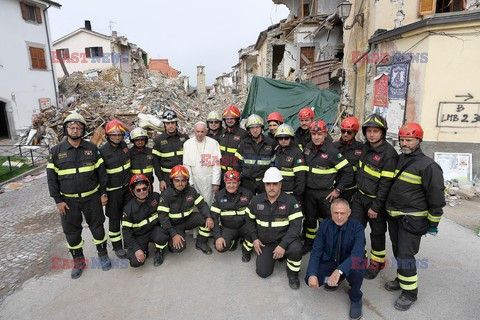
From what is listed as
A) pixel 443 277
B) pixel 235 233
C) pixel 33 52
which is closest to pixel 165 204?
pixel 235 233

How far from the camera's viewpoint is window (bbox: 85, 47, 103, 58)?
91.9 ft

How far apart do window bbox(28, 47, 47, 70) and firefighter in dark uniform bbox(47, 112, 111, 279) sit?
58.1 feet

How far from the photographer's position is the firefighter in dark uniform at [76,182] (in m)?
3.65

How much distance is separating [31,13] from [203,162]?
1948cm

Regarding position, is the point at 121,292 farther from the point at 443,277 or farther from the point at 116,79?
the point at 116,79

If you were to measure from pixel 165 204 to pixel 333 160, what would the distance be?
253 centimetres

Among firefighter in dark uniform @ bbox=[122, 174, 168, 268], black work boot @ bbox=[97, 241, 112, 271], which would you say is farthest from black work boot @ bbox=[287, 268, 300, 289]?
black work boot @ bbox=[97, 241, 112, 271]

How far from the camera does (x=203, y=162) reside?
484cm

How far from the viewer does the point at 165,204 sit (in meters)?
4.26

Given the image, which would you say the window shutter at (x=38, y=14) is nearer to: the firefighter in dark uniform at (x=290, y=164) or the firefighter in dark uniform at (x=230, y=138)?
the firefighter in dark uniform at (x=230, y=138)

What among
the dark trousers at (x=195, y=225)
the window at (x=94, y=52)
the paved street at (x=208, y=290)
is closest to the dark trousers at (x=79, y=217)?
the paved street at (x=208, y=290)

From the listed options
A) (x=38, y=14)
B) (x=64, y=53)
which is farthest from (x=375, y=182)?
(x=64, y=53)

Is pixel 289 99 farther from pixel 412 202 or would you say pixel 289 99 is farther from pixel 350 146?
pixel 412 202

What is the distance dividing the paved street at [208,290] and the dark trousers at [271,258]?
0.14 m
